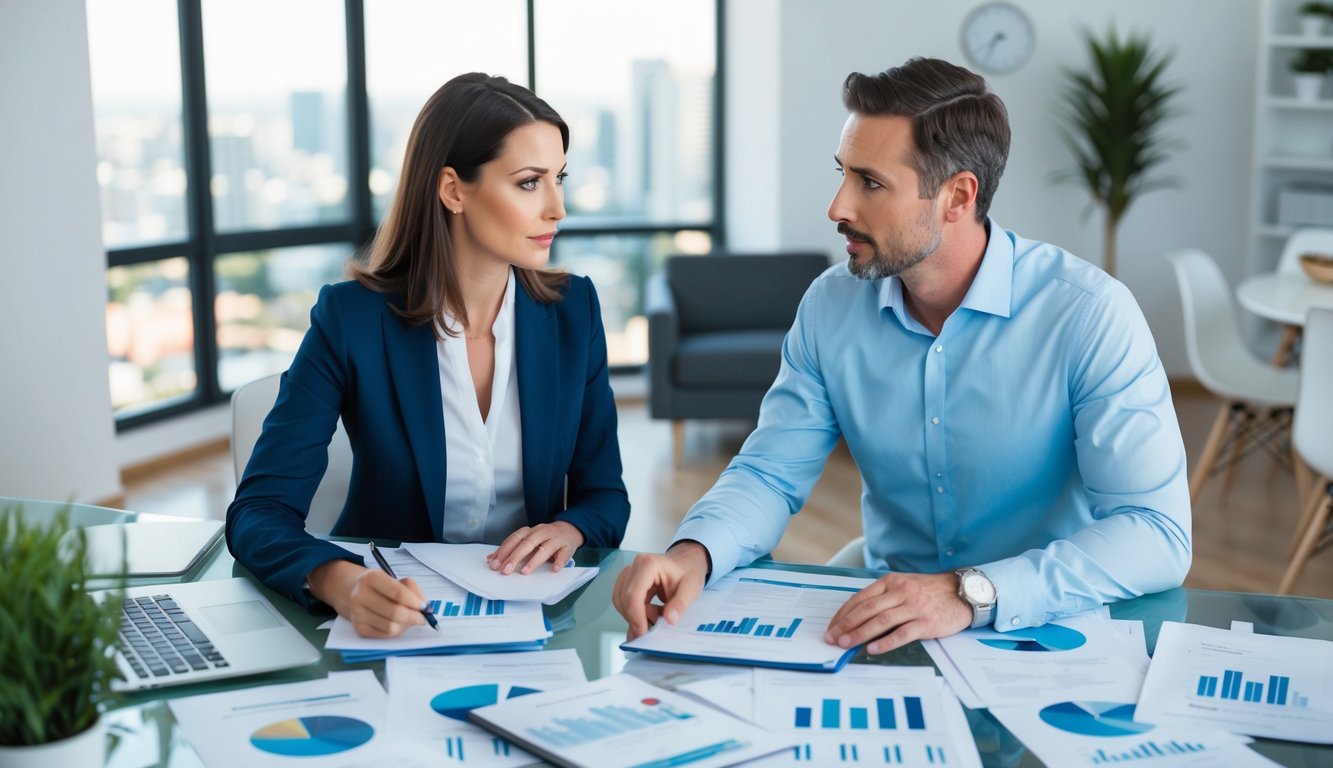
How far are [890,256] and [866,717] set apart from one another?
823mm

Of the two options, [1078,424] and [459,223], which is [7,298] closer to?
[459,223]

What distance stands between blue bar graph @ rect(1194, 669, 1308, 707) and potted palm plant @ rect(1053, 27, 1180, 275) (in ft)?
17.0

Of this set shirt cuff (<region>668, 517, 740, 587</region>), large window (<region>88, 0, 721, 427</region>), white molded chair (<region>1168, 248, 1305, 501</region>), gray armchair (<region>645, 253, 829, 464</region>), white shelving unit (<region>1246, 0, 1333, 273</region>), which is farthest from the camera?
white shelving unit (<region>1246, 0, 1333, 273</region>)

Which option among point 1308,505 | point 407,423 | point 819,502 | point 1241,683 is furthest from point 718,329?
point 1241,683

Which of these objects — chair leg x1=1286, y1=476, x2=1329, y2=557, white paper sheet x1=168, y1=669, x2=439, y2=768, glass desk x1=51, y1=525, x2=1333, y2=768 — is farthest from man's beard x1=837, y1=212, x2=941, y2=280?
chair leg x1=1286, y1=476, x2=1329, y2=557

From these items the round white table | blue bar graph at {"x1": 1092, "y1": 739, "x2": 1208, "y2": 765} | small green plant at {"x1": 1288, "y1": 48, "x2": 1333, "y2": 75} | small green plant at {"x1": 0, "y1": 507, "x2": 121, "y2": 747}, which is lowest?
blue bar graph at {"x1": 1092, "y1": 739, "x2": 1208, "y2": 765}

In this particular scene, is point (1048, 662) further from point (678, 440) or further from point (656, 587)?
point (678, 440)

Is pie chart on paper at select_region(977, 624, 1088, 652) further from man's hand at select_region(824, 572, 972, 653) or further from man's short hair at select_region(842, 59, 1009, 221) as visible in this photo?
man's short hair at select_region(842, 59, 1009, 221)

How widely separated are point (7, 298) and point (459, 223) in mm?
2787

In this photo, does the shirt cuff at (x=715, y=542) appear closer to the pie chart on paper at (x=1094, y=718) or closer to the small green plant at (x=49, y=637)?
the pie chart on paper at (x=1094, y=718)

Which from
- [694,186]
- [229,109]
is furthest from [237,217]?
[694,186]

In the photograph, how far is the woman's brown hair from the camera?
6.59 ft

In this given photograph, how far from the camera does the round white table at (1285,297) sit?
164 inches

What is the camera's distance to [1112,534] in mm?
1633
